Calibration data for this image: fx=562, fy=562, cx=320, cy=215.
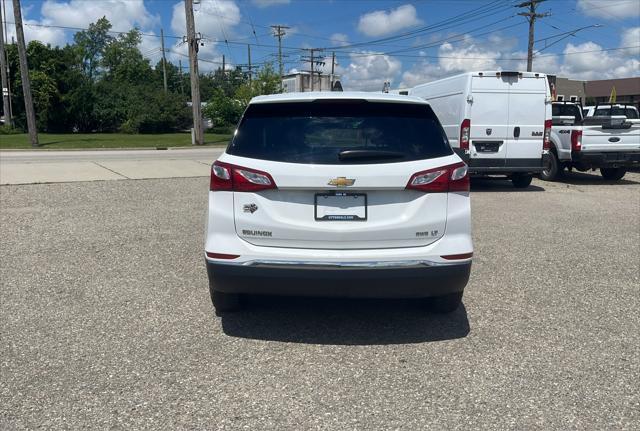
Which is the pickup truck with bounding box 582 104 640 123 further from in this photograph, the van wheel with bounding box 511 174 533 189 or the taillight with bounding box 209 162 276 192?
the taillight with bounding box 209 162 276 192

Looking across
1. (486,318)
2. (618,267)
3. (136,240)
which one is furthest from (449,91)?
(486,318)

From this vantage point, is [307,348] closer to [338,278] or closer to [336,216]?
[338,278]

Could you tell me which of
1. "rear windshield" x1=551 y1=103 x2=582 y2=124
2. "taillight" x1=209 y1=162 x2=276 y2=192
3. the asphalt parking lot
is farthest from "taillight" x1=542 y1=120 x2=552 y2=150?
"taillight" x1=209 y1=162 x2=276 y2=192

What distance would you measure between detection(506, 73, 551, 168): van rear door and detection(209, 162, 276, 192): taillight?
9619 millimetres

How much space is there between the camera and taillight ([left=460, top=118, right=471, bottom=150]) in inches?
472

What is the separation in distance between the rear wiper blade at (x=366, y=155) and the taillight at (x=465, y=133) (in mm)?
8661

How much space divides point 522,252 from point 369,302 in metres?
2.82

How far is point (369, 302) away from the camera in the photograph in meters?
4.88

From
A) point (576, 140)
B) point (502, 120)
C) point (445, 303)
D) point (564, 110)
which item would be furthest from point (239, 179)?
point (564, 110)

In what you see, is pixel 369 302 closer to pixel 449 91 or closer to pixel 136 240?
pixel 136 240

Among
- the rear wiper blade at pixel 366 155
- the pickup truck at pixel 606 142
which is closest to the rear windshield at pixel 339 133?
the rear wiper blade at pixel 366 155

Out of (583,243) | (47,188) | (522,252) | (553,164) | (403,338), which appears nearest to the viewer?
(403,338)

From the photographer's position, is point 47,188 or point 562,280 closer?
point 562,280

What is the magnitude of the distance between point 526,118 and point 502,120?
0.55 metres
